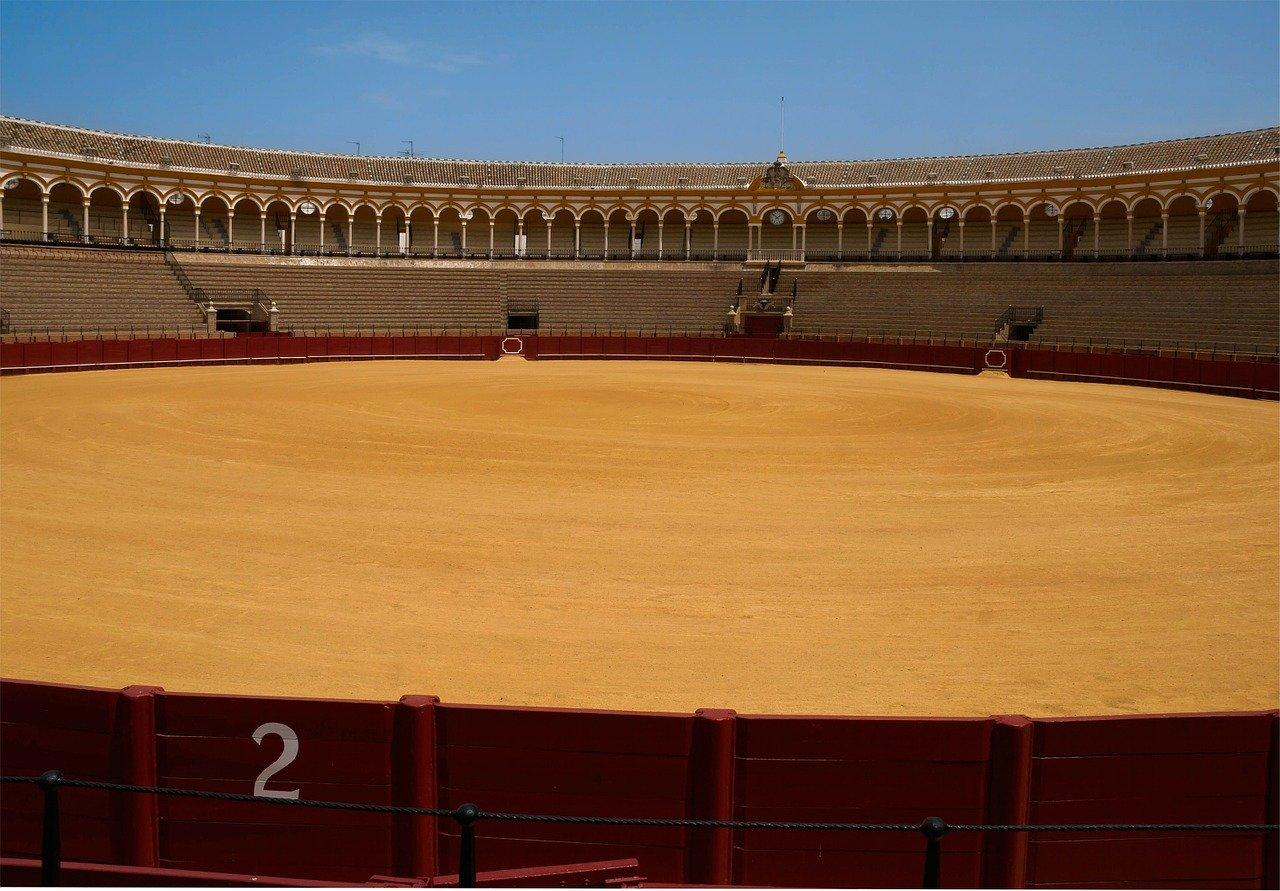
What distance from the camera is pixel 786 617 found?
332 inches

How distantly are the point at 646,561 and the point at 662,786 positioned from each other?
17.9 feet

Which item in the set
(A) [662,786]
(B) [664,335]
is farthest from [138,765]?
(B) [664,335]

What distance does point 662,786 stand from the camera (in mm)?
4555

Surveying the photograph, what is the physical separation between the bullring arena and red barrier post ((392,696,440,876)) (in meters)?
0.01

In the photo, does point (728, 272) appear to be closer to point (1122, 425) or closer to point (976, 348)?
point (976, 348)

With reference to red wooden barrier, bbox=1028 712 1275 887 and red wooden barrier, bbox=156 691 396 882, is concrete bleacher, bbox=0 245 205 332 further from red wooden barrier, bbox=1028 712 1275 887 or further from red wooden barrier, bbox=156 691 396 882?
red wooden barrier, bbox=1028 712 1275 887

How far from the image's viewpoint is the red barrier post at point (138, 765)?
15.0 ft

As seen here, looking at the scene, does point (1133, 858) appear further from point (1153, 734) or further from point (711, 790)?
point (711, 790)

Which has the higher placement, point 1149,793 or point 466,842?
point 466,842

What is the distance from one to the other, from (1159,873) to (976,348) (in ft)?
115

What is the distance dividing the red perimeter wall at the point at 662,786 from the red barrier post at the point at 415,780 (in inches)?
0.4

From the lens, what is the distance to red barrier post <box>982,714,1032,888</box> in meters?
4.45

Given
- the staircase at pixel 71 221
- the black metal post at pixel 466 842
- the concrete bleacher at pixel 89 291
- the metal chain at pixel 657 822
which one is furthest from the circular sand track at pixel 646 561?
the staircase at pixel 71 221

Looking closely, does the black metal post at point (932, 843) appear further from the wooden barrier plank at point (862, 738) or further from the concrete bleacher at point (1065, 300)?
the concrete bleacher at point (1065, 300)
